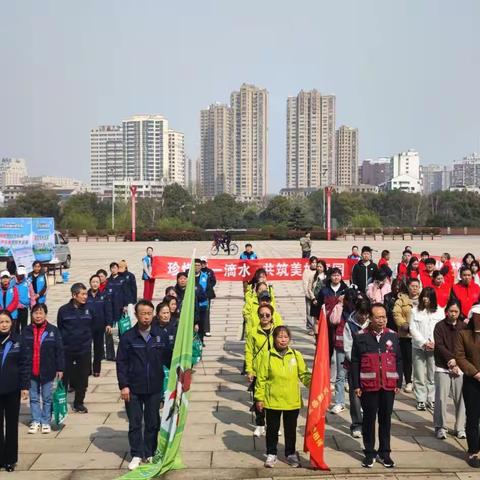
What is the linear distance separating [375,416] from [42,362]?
3207mm

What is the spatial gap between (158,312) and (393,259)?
25346 mm

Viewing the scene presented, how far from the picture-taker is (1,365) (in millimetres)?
5578

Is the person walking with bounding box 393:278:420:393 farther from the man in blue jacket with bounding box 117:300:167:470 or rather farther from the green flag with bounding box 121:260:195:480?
the green flag with bounding box 121:260:195:480

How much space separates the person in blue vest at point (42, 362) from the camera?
261 inches

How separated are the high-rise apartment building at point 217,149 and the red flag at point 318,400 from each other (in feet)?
459

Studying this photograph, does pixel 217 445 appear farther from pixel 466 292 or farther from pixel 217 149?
pixel 217 149

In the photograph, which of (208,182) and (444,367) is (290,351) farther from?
(208,182)

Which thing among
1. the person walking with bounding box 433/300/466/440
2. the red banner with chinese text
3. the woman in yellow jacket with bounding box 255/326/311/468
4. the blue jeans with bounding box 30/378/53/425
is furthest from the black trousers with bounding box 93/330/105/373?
the red banner with chinese text

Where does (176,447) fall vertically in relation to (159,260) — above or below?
below

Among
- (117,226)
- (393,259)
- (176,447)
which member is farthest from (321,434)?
(117,226)

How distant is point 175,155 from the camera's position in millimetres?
166500

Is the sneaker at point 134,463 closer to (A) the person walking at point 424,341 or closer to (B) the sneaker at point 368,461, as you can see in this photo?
(B) the sneaker at point 368,461

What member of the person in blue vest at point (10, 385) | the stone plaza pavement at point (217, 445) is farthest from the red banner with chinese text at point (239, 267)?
the person in blue vest at point (10, 385)

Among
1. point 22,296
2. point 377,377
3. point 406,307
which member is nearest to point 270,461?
point 377,377
